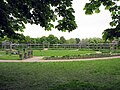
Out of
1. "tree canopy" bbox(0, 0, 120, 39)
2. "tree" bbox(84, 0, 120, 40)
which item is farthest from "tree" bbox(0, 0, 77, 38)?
"tree" bbox(84, 0, 120, 40)

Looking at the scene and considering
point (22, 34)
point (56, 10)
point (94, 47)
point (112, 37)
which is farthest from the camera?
point (94, 47)

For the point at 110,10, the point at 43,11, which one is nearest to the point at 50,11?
the point at 43,11

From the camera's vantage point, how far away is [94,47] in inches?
1615

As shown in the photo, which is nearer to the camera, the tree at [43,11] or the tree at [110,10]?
the tree at [110,10]

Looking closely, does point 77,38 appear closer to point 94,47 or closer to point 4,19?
point 94,47

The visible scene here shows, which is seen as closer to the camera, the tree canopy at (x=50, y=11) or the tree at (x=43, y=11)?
the tree canopy at (x=50, y=11)

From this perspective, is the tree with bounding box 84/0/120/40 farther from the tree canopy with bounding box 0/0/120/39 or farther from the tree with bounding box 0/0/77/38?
the tree with bounding box 0/0/77/38

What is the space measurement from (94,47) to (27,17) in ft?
109

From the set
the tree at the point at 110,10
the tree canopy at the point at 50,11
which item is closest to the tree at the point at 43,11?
the tree canopy at the point at 50,11

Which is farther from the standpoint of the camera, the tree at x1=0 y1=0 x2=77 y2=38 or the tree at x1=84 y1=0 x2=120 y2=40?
the tree at x1=0 y1=0 x2=77 y2=38

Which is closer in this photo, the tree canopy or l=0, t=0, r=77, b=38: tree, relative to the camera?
the tree canopy

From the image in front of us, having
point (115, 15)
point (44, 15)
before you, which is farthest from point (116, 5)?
point (44, 15)

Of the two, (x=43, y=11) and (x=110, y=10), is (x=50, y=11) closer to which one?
(x=43, y=11)

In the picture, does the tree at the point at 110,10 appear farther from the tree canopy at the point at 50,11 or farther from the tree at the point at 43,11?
the tree at the point at 43,11
